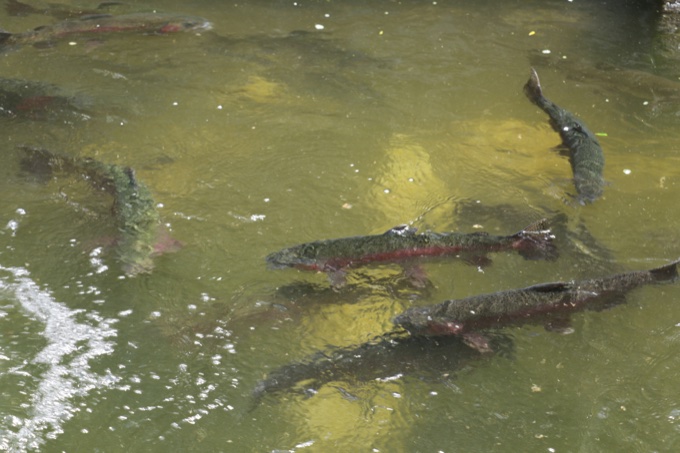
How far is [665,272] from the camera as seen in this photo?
16.7 ft

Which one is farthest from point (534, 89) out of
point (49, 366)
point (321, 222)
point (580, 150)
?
point (49, 366)

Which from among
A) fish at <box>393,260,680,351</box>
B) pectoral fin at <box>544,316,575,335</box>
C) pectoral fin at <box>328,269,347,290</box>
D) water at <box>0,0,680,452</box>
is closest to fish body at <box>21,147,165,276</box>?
water at <box>0,0,680,452</box>

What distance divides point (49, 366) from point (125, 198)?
1.68 metres

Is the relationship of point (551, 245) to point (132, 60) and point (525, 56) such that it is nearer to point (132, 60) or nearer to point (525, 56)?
point (525, 56)

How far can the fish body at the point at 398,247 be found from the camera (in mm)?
5148

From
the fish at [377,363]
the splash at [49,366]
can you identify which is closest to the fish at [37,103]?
the splash at [49,366]

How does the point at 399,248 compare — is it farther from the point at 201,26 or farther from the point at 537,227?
the point at 201,26

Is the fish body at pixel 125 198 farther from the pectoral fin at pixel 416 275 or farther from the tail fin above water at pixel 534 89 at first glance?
the tail fin above water at pixel 534 89

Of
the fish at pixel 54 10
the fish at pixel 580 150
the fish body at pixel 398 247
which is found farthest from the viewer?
the fish at pixel 54 10

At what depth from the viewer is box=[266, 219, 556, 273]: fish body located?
5148 millimetres

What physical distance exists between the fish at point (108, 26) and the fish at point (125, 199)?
2.69 metres

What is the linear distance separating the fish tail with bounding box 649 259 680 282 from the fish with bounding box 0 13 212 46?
6.41 meters

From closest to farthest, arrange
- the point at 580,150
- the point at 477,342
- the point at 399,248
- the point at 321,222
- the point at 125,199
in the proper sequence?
1. the point at 477,342
2. the point at 399,248
3. the point at 125,199
4. the point at 321,222
5. the point at 580,150

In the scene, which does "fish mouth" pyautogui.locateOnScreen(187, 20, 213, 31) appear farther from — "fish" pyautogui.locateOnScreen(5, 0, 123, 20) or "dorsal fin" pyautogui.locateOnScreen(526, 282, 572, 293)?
"dorsal fin" pyautogui.locateOnScreen(526, 282, 572, 293)
